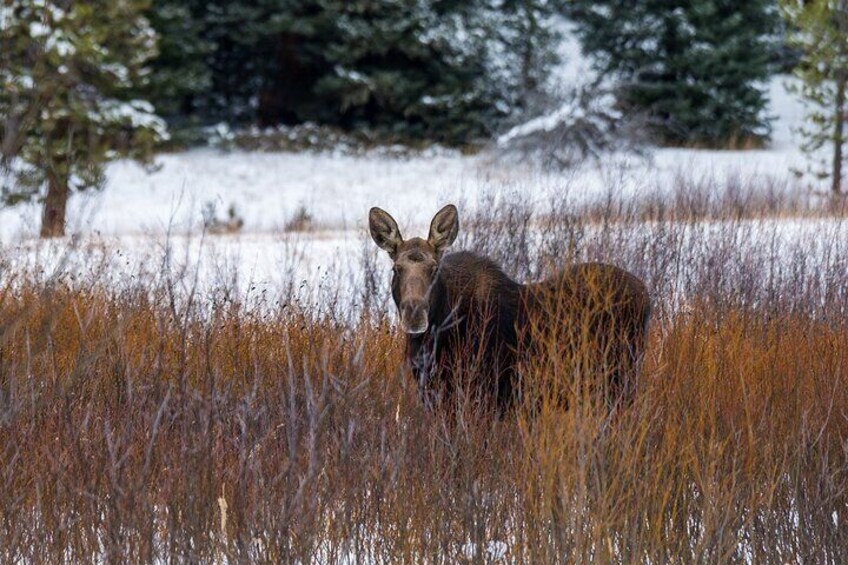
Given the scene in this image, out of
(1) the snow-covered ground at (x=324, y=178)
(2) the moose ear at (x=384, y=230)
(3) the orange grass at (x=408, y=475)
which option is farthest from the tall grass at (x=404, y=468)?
(1) the snow-covered ground at (x=324, y=178)

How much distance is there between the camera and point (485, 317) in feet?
18.1

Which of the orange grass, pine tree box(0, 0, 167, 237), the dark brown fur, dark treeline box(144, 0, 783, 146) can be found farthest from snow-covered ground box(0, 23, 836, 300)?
the orange grass

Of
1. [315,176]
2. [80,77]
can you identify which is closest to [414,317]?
[80,77]

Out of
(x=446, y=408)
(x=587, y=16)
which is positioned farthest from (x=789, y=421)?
(x=587, y=16)

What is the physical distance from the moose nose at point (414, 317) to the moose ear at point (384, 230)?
531 mm

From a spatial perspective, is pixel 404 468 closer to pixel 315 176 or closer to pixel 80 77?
pixel 80 77

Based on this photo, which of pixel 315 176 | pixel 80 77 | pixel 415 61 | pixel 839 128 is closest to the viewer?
pixel 80 77

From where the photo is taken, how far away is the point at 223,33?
2756 cm

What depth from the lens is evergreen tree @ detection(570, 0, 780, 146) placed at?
25.0 meters

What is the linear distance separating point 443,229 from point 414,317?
67 centimetres

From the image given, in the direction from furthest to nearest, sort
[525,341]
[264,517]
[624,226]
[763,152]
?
[763,152]
[624,226]
[525,341]
[264,517]

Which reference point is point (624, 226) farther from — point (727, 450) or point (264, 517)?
point (264, 517)

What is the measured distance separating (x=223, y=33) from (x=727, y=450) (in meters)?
24.1

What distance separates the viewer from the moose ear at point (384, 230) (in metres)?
5.51
